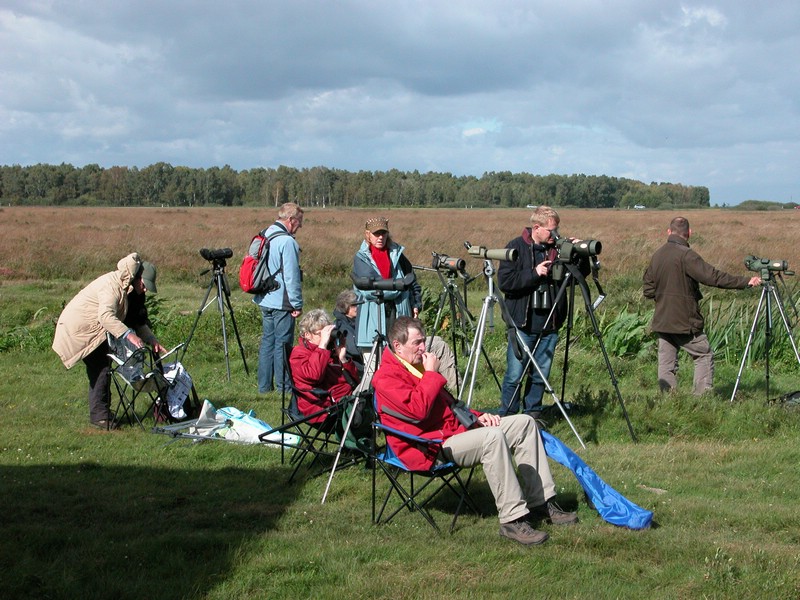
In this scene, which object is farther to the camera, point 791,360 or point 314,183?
point 314,183

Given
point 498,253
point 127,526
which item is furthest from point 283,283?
point 127,526

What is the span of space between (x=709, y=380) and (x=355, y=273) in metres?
3.76

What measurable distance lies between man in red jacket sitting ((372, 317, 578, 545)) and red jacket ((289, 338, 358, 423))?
1.23 meters

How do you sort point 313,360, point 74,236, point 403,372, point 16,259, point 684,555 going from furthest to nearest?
1. point 74,236
2. point 16,259
3. point 313,360
4. point 403,372
5. point 684,555

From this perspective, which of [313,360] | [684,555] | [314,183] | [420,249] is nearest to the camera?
[684,555]

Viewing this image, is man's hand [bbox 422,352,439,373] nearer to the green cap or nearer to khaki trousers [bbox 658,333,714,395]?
the green cap

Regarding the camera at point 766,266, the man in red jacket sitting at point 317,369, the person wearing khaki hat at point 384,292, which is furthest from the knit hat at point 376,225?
the camera at point 766,266

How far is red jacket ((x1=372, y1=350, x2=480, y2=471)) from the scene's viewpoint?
16.2 feet

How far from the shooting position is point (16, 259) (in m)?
22.3

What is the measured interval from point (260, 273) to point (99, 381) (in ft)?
6.49

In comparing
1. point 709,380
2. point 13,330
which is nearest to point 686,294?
point 709,380

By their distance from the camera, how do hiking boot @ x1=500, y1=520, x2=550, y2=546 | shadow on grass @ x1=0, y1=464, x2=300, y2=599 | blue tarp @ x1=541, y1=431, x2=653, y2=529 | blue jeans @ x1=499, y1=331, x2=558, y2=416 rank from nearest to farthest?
shadow on grass @ x1=0, y1=464, x2=300, y2=599 < hiking boot @ x1=500, y1=520, x2=550, y2=546 < blue tarp @ x1=541, y1=431, x2=653, y2=529 < blue jeans @ x1=499, y1=331, x2=558, y2=416

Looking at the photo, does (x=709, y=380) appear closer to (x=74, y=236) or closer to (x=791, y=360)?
(x=791, y=360)

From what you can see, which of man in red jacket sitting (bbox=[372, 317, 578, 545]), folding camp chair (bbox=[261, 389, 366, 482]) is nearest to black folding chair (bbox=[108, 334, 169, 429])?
folding camp chair (bbox=[261, 389, 366, 482])
